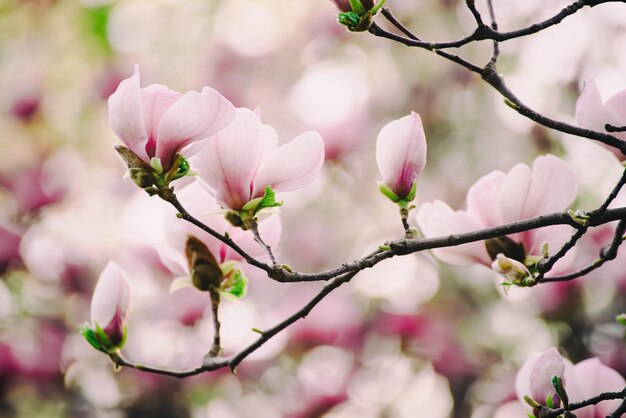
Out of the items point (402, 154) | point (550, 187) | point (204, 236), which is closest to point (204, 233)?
point (204, 236)

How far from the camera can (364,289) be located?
2055 millimetres

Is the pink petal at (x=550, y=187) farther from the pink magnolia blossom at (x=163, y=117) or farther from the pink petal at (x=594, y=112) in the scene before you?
the pink magnolia blossom at (x=163, y=117)

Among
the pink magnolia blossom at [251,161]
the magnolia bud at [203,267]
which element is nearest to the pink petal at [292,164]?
the pink magnolia blossom at [251,161]

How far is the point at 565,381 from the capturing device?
64cm

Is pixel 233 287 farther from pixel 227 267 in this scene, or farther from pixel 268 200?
pixel 268 200

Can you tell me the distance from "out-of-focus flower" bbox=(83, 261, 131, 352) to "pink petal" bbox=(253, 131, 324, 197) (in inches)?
7.2

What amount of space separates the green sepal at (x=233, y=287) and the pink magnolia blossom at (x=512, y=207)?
0.19 meters

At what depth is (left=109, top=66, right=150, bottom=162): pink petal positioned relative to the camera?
1.80 ft

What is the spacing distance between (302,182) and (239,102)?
5.05ft

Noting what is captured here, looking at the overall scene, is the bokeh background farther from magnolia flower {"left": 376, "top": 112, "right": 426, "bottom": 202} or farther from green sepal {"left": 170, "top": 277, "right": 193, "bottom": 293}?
magnolia flower {"left": 376, "top": 112, "right": 426, "bottom": 202}

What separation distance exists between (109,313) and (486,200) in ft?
1.27

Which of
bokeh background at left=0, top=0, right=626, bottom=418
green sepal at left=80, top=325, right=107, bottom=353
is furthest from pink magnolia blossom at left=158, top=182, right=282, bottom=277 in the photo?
bokeh background at left=0, top=0, right=626, bottom=418

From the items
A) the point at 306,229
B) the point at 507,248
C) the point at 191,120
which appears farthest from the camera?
the point at 306,229

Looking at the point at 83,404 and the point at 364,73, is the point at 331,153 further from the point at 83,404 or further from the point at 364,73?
the point at 83,404
